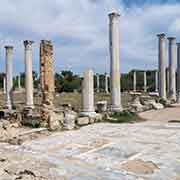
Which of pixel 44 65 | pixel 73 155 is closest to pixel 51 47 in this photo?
pixel 44 65

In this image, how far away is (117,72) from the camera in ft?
56.4

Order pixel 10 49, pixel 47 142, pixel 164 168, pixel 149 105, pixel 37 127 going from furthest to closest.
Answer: pixel 10 49, pixel 149 105, pixel 37 127, pixel 47 142, pixel 164 168

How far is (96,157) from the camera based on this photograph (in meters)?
7.46

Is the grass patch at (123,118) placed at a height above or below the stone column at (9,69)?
below

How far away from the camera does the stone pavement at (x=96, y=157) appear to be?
6.05 meters

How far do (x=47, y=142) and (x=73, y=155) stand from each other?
84.4 inches

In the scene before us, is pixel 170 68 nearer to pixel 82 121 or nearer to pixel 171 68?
pixel 171 68

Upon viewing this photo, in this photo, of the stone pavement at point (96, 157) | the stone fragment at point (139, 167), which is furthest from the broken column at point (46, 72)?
the stone fragment at point (139, 167)

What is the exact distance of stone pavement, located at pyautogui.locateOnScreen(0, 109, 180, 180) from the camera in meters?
6.05

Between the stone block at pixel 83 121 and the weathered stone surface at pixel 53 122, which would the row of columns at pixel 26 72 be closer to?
the stone block at pixel 83 121

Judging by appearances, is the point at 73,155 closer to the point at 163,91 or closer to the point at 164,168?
the point at 164,168

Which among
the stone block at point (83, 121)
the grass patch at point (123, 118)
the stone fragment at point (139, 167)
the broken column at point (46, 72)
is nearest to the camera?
the stone fragment at point (139, 167)

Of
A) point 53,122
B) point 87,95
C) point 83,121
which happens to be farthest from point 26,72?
point 53,122

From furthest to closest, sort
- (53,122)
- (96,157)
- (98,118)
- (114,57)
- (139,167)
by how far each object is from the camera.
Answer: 1. (114,57)
2. (98,118)
3. (53,122)
4. (96,157)
5. (139,167)
